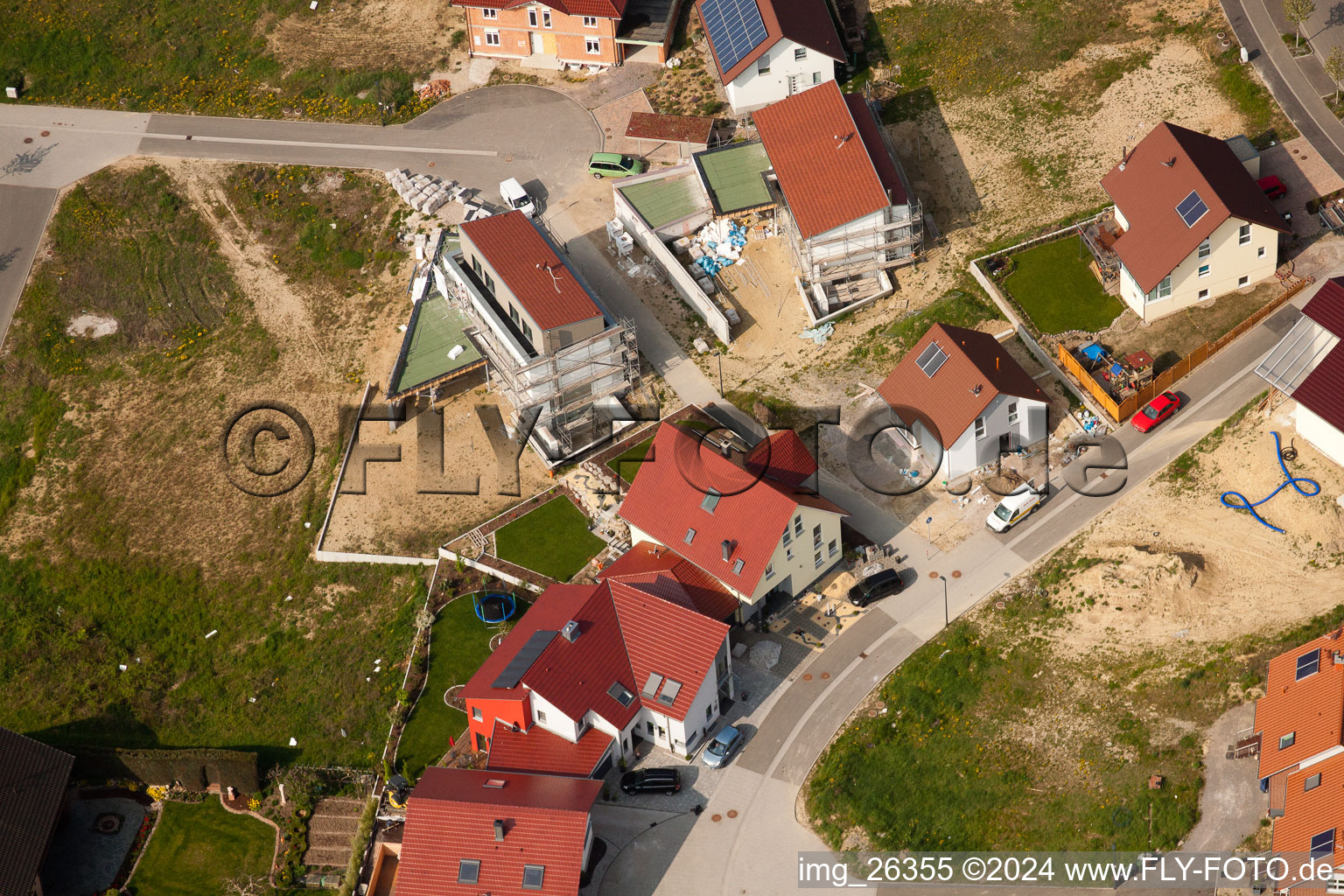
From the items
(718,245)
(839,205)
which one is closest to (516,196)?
(718,245)

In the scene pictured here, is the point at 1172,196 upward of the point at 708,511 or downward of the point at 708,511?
upward

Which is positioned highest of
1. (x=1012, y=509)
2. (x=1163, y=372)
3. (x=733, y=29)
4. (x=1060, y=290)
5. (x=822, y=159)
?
(x=733, y=29)

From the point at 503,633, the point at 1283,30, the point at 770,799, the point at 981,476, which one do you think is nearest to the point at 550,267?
the point at 503,633

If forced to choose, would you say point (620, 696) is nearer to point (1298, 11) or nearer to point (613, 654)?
point (613, 654)

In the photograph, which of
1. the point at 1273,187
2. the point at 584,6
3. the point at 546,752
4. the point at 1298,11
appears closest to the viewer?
the point at 546,752

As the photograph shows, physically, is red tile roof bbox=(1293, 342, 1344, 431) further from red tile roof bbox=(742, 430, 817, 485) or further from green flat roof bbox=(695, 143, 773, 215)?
green flat roof bbox=(695, 143, 773, 215)

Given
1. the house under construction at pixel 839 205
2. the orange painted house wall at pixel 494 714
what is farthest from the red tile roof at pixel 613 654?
the house under construction at pixel 839 205

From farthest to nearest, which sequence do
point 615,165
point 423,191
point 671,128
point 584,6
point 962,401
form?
point 584,6 < point 423,191 < point 671,128 < point 615,165 < point 962,401
